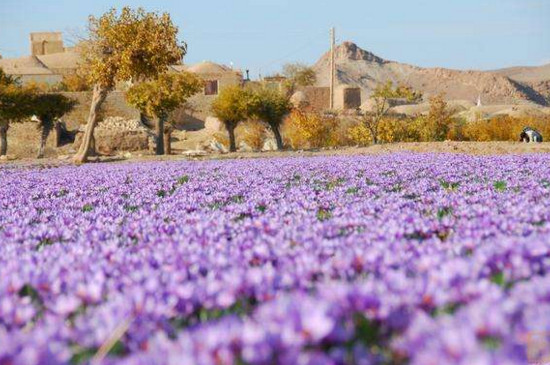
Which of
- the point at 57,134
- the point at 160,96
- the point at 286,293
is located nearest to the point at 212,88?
the point at 57,134

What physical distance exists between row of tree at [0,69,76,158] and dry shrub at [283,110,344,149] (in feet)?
47.3

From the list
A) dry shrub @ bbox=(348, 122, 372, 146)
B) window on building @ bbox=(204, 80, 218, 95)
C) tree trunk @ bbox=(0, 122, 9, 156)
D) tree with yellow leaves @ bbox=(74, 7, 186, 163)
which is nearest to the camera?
tree with yellow leaves @ bbox=(74, 7, 186, 163)

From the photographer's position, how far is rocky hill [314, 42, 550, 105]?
143500 millimetres

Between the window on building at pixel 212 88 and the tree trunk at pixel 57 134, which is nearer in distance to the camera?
the tree trunk at pixel 57 134

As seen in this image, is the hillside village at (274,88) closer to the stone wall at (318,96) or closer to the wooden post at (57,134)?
the stone wall at (318,96)

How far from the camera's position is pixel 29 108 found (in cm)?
4356

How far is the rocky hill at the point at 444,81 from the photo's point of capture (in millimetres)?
143500

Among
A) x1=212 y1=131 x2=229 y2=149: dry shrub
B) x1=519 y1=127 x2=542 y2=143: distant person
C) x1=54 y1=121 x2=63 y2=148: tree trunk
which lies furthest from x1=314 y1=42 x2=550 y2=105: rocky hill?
x1=519 y1=127 x2=542 y2=143: distant person

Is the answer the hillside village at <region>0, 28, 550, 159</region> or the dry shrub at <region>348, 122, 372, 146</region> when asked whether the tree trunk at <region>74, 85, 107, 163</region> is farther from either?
the dry shrub at <region>348, 122, 372, 146</region>

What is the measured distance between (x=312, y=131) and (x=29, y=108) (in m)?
17.5

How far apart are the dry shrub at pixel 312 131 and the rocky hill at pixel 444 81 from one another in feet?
315

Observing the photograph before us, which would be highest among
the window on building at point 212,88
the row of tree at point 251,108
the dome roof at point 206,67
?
the dome roof at point 206,67

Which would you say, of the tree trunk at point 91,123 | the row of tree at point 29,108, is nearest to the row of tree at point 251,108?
the tree trunk at point 91,123

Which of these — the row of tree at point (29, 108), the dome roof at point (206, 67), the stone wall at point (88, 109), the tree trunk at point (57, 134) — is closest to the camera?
the row of tree at point (29, 108)
